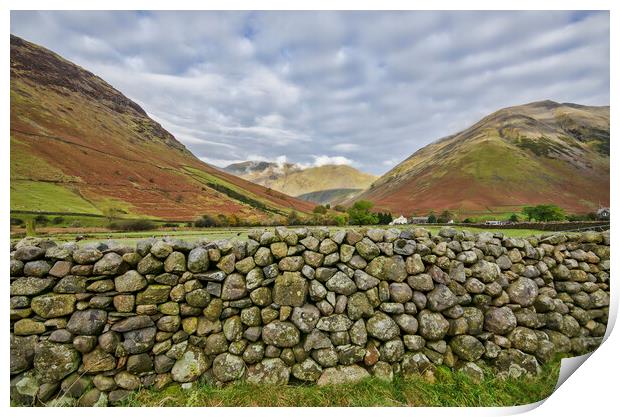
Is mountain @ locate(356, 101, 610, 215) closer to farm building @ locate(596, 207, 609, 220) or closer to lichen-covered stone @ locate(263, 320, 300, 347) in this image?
farm building @ locate(596, 207, 609, 220)

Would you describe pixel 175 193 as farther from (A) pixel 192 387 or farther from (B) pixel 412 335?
(B) pixel 412 335

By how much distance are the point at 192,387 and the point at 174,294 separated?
138 centimetres

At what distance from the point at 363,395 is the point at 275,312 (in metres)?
1.74

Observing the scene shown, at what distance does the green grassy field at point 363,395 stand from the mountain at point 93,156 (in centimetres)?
336

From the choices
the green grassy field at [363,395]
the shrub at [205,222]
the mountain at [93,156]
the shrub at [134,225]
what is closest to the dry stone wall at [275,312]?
the green grassy field at [363,395]

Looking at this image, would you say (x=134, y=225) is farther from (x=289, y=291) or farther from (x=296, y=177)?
(x=296, y=177)

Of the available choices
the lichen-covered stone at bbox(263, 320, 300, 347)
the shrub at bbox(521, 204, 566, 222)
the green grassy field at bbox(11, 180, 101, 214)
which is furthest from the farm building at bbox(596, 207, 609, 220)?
the green grassy field at bbox(11, 180, 101, 214)

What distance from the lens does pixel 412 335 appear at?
3.91 metres

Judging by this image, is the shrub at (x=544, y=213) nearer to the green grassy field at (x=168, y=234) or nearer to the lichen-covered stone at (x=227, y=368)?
the green grassy field at (x=168, y=234)

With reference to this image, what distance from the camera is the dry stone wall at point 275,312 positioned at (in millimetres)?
3365

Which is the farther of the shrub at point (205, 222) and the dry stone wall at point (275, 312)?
the shrub at point (205, 222)

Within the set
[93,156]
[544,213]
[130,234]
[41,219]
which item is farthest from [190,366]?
[544,213]

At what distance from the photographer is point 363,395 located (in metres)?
3.53

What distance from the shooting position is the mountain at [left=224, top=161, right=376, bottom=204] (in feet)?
33.7
